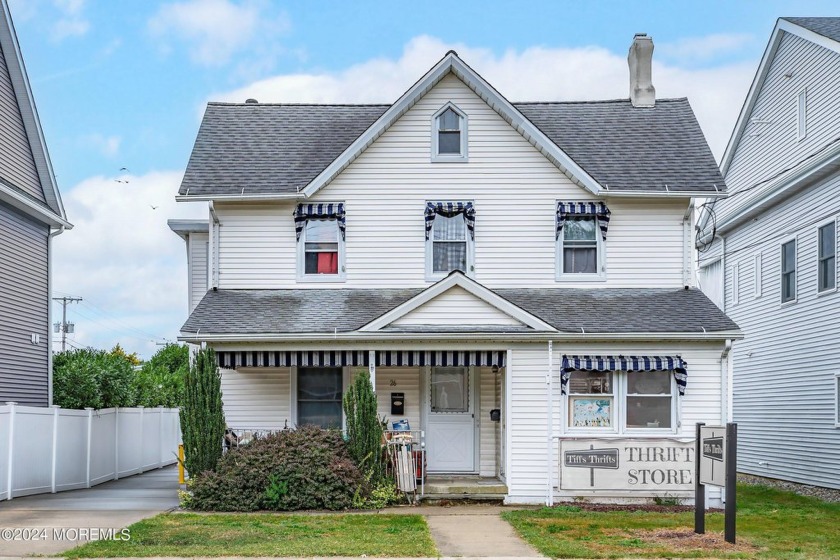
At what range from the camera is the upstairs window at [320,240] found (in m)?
19.4

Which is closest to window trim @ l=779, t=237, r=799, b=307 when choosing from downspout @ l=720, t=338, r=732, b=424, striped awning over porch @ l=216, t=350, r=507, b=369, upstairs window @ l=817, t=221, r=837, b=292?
upstairs window @ l=817, t=221, r=837, b=292

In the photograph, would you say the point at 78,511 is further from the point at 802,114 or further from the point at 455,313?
the point at 802,114

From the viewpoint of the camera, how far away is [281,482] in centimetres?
1614

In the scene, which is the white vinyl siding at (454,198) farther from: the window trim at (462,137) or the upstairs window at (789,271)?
the upstairs window at (789,271)

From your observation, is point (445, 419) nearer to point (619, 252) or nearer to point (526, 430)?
point (526, 430)

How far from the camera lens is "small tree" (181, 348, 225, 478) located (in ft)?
55.0

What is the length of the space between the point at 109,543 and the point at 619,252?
1132cm

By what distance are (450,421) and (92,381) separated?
9305mm

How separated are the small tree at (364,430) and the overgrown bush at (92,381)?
885 cm

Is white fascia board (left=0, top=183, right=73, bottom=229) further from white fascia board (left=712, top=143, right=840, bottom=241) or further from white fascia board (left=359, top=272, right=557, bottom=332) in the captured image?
white fascia board (left=712, top=143, right=840, bottom=241)

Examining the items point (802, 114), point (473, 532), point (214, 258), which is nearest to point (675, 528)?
point (473, 532)

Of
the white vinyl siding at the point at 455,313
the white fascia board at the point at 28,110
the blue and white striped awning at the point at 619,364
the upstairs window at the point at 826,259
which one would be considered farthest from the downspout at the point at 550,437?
the white fascia board at the point at 28,110

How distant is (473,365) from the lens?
1742 cm

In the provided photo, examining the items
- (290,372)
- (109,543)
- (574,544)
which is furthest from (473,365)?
(109,543)
